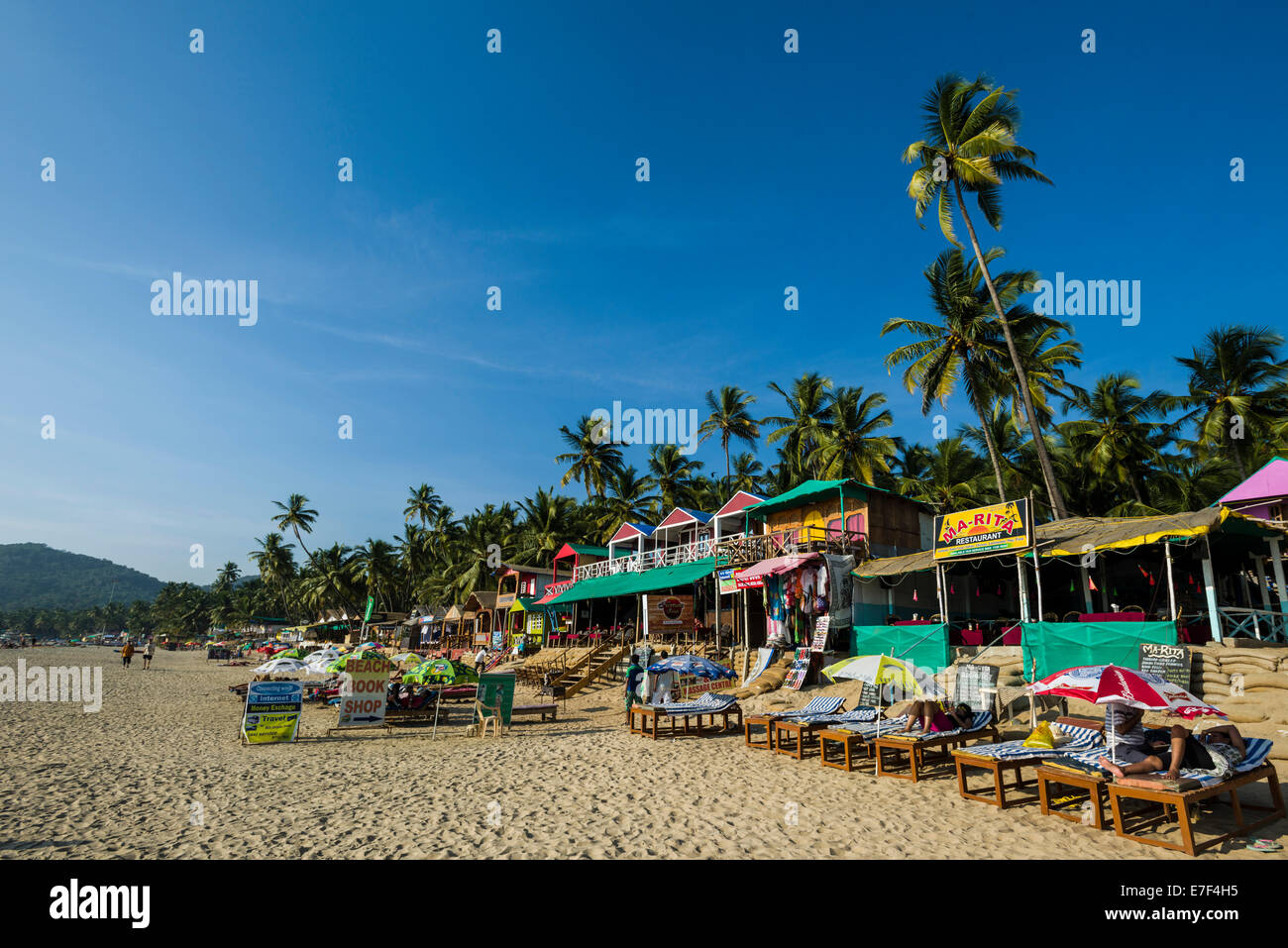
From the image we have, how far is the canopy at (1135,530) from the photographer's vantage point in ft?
42.3

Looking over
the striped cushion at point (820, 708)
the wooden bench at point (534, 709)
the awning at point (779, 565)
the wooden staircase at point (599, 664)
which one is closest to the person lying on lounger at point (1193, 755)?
the striped cushion at point (820, 708)

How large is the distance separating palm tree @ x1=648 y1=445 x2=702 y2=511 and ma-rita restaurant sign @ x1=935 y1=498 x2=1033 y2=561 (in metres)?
26.3

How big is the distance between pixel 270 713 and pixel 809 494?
1824cm

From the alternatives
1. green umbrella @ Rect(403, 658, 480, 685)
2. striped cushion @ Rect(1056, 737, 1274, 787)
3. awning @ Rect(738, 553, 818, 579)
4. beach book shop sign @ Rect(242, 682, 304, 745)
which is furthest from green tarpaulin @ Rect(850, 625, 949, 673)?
beach book shop sign @ Rect(242, 682, 304, 745)

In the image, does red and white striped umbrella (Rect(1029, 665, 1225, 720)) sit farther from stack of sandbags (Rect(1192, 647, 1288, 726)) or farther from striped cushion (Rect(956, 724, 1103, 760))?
stack of sandbags (Rect(1192, 647, 1288, 726))

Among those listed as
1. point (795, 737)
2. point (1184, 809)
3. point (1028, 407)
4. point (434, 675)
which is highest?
point (1028, 407)

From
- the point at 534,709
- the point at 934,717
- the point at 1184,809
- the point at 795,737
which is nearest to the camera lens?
the point at 1184,809

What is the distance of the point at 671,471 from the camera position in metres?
43.3

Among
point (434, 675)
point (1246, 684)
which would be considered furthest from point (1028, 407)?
point (434, 675)

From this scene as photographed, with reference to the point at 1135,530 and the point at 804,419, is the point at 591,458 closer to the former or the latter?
the point at 804,419

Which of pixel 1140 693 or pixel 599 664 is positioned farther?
pixel 599 664

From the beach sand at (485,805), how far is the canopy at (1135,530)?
6678 millimetres

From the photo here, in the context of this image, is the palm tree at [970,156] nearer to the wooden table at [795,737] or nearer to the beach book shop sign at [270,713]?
the wooden table at [795,737]
